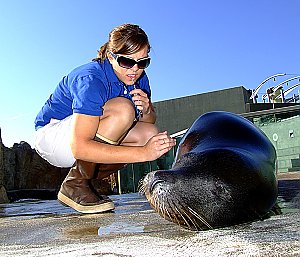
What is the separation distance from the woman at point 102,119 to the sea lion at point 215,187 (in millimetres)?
410

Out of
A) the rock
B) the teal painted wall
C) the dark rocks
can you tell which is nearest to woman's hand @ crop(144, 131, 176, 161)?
the teal painted wall

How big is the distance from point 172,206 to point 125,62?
3.67ft

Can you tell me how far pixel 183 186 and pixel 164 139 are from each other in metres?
0.63

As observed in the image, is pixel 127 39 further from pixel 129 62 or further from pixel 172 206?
pixel 172 206

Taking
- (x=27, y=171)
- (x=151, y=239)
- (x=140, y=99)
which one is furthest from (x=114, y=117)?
(x=27, y=171)

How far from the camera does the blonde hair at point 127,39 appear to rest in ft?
8.49

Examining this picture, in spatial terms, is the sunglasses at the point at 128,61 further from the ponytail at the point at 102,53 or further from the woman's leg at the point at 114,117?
the woman's leg at the point at 114,117

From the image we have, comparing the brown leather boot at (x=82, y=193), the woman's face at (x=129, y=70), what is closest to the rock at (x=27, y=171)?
the brown leather boot at (x=82, y=193)

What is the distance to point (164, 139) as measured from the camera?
7.96 ft

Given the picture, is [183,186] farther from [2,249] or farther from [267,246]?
[2,249]

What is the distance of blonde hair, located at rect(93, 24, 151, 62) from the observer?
2.59 m

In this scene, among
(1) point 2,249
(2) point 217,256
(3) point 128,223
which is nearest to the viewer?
(2) point 217,256

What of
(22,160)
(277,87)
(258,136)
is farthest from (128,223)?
(277,87)

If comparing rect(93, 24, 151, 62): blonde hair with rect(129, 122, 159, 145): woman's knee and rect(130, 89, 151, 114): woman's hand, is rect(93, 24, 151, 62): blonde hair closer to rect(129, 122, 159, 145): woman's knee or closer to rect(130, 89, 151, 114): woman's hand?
rect(130, 89, 151, 114): woman's hand
